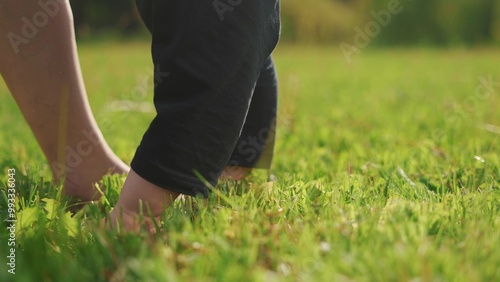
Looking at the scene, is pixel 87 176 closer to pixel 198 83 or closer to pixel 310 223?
pixel 198 83

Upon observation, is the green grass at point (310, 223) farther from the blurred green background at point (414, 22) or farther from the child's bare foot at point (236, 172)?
the blurred green background at point (414, 22)

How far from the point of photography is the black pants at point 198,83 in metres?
1.22

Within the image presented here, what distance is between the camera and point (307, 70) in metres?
7.59

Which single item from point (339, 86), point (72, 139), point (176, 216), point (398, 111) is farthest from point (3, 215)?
point (339, 86)

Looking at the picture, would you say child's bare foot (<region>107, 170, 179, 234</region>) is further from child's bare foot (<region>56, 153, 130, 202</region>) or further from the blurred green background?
the blurred green background

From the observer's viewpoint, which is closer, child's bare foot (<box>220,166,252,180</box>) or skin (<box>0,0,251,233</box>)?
skin (<box>0,0,251,233</box>)

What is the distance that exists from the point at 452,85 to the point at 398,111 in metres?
2.05

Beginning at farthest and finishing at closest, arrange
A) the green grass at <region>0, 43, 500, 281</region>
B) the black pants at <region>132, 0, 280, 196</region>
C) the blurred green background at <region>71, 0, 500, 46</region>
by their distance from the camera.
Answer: the blurred green background at <region>71, 0, 500, 46</region> < the black pants at <region>132, 0, 280, 196</region> < the green grass at <region>0, 43, 500, 281</region>

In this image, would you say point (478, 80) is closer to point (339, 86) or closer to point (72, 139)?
point (339, 86)

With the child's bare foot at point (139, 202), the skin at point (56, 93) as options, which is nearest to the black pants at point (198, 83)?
the child's bare foot at point (139, 202)

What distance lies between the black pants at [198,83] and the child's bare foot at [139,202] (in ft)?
0.10

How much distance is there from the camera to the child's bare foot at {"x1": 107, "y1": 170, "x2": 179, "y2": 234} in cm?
127

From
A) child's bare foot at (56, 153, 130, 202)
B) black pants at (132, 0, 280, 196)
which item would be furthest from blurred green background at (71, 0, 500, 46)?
black pants at (132, 0, 280, 196)

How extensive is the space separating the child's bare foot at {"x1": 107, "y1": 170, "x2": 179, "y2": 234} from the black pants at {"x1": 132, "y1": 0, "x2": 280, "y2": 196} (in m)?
0.03
